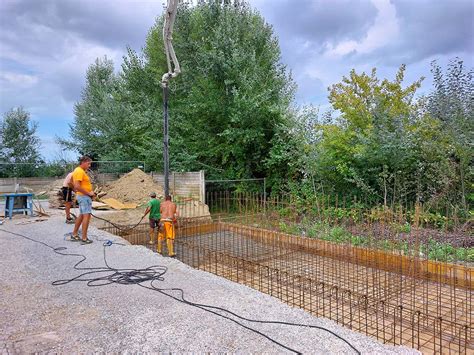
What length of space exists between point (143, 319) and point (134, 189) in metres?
9.82

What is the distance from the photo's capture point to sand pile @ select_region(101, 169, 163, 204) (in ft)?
39.6

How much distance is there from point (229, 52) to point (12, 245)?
30.4 feet

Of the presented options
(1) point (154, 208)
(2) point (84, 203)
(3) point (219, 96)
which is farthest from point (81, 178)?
(3) point (219, 96)

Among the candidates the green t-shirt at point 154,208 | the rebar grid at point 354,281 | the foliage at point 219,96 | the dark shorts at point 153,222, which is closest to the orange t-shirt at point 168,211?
the rebar grid at point 354,281

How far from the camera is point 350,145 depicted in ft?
29.9

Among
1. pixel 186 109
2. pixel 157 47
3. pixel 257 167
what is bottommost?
pixel 257 167

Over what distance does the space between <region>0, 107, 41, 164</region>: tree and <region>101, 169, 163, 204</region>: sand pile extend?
25.5 ft

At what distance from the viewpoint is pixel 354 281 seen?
5.03 metres

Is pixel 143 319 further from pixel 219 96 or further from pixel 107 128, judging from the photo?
pixel 107 128

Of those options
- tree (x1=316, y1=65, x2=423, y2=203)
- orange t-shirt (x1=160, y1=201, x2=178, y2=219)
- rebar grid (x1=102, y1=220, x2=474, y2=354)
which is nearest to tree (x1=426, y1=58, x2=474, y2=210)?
tree (x1=316, y1=65, x2=423, y2=203)

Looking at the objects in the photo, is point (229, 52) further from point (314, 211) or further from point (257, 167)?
point (314, 211)

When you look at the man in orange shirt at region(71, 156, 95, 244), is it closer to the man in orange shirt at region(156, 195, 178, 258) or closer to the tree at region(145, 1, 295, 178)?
the man in orange shirt at region(156, 195, 178, 258)

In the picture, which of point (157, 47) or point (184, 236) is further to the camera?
point (157, 47)

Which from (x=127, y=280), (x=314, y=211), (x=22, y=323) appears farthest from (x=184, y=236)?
(x=22, y=323)
